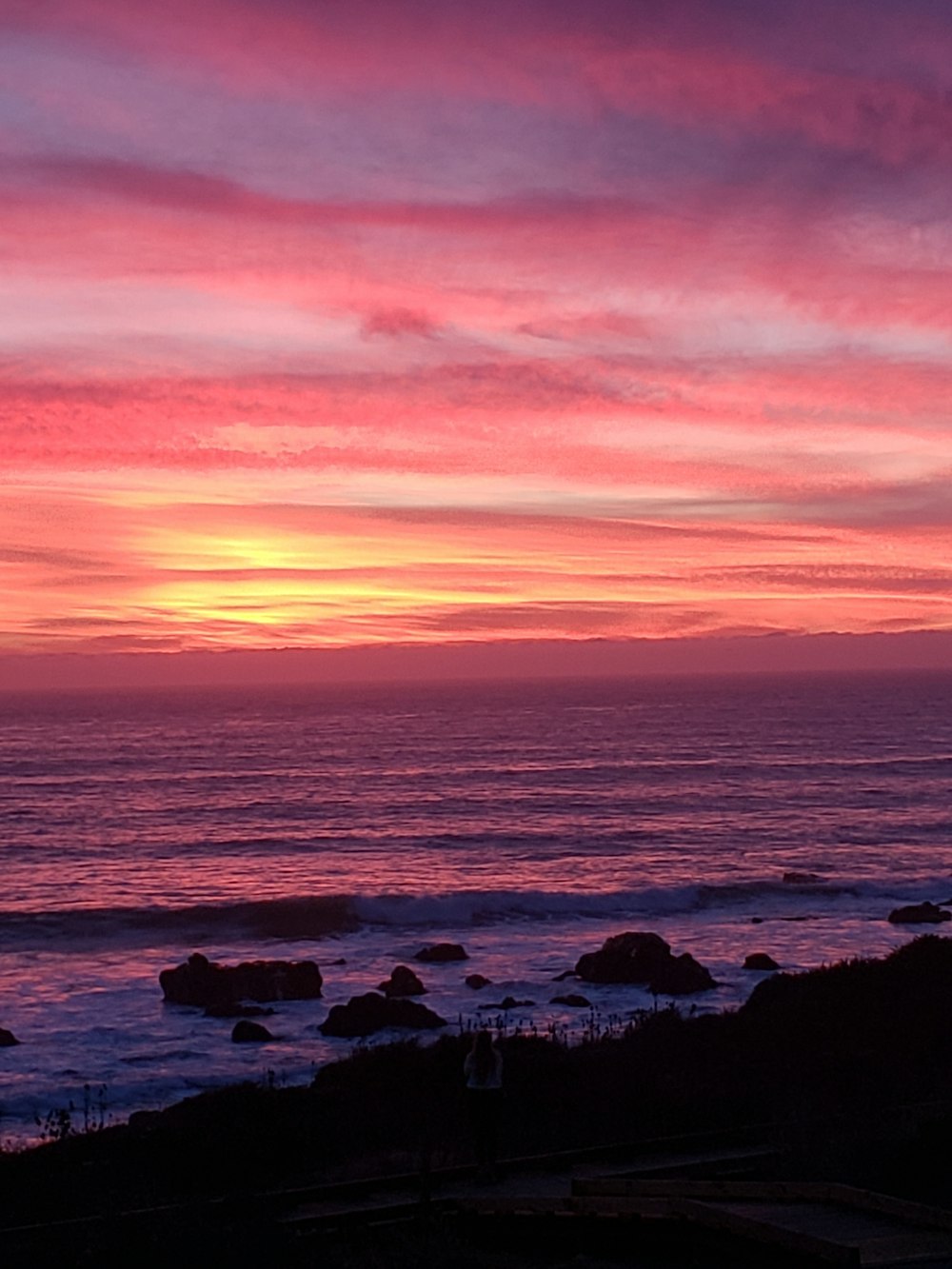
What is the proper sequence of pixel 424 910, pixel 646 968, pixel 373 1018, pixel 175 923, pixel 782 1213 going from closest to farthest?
pixel 782 1213
pixel 373 1018
pixel 646 968
pixel 175 923
pixel 424 910

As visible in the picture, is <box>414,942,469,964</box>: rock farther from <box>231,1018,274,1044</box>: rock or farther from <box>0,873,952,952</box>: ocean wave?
<box>231,1018,274,1044</box>: rock

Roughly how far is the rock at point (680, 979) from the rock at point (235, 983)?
334 inches

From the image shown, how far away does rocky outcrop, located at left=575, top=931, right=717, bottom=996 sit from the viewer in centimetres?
3406

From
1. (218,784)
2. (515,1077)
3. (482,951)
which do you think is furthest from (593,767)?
(515,1077)

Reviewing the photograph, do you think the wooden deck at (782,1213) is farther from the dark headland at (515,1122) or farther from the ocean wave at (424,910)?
the ocean wave at (424,910)

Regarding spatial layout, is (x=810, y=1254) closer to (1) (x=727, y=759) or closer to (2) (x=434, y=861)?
(2) (x=434, y=861)

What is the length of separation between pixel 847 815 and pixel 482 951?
3840cm

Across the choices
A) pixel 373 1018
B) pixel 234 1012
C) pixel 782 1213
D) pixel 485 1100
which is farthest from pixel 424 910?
pixel 782 1213

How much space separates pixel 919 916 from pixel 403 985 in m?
19.2

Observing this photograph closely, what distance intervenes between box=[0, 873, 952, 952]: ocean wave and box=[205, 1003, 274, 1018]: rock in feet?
40.1

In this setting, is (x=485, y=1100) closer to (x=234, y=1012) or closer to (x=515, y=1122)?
(x=515, y=1122)

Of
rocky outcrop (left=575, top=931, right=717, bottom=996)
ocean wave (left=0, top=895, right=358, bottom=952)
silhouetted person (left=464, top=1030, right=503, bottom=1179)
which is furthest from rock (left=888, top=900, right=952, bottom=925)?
silhouetted person (left=464, top=1030, right=503, bottom=1179)

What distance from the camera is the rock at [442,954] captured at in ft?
129

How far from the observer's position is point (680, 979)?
3422cm
